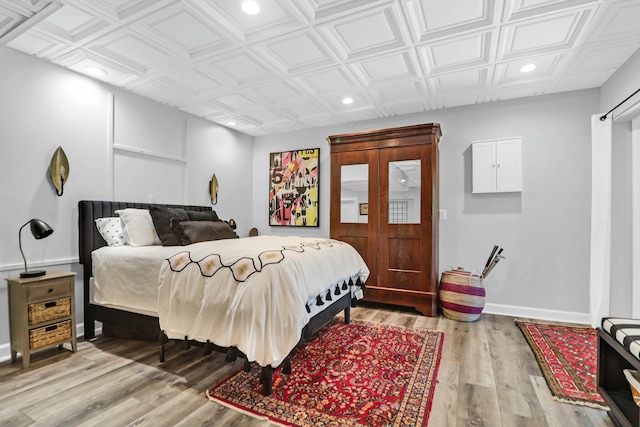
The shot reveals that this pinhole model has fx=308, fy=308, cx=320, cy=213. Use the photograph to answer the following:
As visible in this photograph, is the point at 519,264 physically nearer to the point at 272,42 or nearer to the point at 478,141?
the point at 478,141

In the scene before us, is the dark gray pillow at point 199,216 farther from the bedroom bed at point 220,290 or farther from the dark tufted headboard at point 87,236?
the dark tufted headboard at point 87,236

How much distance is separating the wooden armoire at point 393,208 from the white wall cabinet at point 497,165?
521 millimetres

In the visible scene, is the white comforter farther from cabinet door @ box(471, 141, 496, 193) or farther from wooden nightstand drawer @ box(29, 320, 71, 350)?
cabinet door @ box(471, 141, 496, 193)

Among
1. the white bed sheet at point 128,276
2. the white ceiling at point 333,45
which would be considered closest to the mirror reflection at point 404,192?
the white ceiling at point 333,45

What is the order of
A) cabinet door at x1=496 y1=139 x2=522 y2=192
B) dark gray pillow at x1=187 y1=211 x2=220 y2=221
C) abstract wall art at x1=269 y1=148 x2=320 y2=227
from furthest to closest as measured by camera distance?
abstract wall art at x1=269 y1=148 x2=320 y2=227 < cabinet door at x1=496 y1=139 x2=522 y2=192 < dark gray pillow at x1=187 y1=211 x2=220 y2=221

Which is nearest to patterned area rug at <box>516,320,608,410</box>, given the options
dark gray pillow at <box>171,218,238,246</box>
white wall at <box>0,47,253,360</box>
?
dark gray pillow at <box>171,218,238,246</box>

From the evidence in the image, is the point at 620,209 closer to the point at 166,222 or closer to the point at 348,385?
the point at 348,385

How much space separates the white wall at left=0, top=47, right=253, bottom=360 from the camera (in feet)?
8.46

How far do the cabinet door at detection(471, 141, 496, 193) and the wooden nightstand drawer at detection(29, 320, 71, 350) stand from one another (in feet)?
14.4

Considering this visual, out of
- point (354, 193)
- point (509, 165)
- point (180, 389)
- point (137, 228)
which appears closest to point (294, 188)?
point (354, 193)

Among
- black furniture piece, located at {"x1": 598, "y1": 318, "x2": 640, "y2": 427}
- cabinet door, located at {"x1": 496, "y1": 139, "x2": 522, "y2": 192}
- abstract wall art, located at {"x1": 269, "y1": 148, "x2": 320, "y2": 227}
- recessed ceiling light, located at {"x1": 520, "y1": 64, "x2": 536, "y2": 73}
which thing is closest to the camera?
black furniture piece, located at {"x1": 598, "y1": 318, "x2": 640, "y2": 427}

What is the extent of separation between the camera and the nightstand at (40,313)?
2336 millimetres

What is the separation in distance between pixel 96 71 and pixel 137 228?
1584 millimetres

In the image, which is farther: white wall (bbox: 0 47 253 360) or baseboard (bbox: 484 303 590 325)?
baseboard (bbox: 484 303 590 325)
